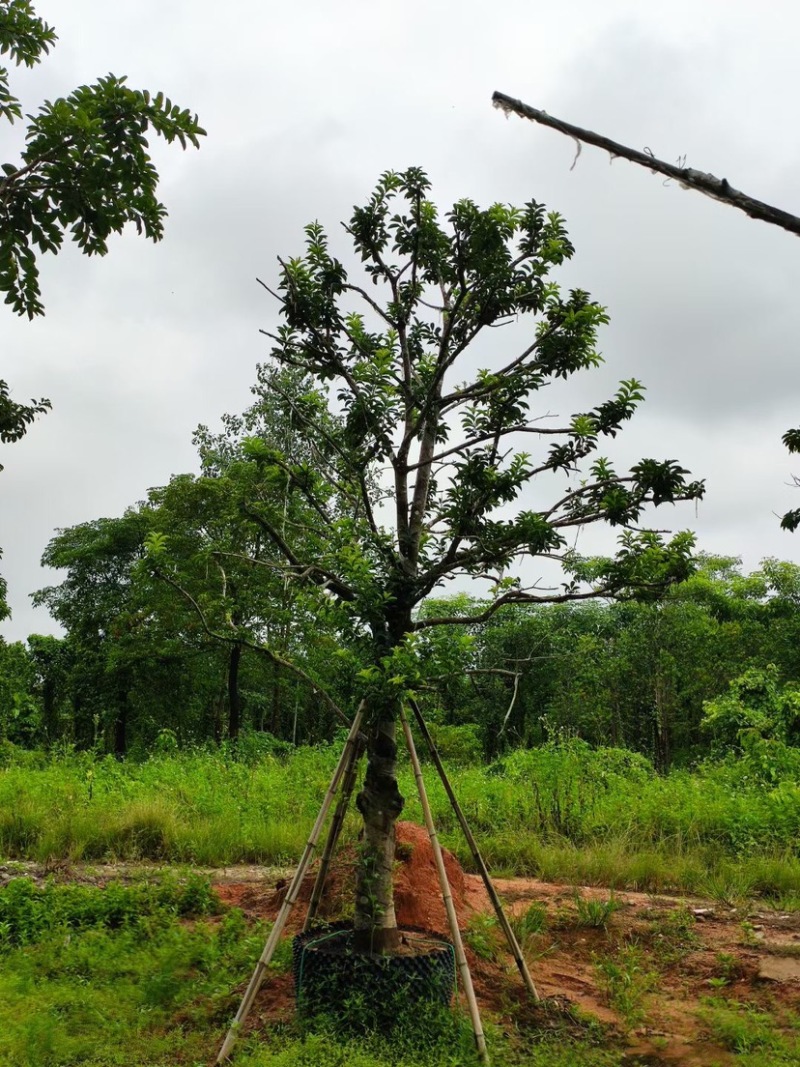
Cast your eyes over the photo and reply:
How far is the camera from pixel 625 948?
19.9ft

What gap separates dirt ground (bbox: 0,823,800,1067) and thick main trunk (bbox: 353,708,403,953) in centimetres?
62

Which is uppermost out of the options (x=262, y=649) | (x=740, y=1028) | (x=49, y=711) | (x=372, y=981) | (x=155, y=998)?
(x=262, y=649)

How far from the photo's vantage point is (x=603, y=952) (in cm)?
606

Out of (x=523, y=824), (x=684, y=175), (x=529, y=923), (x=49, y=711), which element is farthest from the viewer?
(x=49, y=711)

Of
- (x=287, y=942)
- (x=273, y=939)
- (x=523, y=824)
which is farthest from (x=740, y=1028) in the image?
A: (x=523, y=824)

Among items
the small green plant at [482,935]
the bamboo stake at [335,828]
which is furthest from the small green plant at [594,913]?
the bamboo stake at [335,828]

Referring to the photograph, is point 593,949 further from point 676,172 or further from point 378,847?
point 676,172

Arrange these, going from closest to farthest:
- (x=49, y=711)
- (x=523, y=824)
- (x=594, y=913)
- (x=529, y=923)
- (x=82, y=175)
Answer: (x=82, y=175)
(x=529, y=923)
(x=594, y=913)
(x=523, y=824)
(x=49, y=711)

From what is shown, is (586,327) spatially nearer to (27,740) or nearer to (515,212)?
(515,212)

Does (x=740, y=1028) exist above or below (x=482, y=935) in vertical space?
below

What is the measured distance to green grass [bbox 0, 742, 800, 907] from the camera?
7816mm

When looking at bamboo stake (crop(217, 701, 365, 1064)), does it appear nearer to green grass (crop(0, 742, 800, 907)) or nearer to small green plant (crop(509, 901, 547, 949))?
small green plant (crop(509, 901, 547, 949))

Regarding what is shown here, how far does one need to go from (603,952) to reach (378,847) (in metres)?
2.05

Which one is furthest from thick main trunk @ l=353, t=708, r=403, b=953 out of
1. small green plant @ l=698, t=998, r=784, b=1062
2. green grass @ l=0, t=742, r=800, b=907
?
green grass @ l=0, t=742, r=800, b=907
